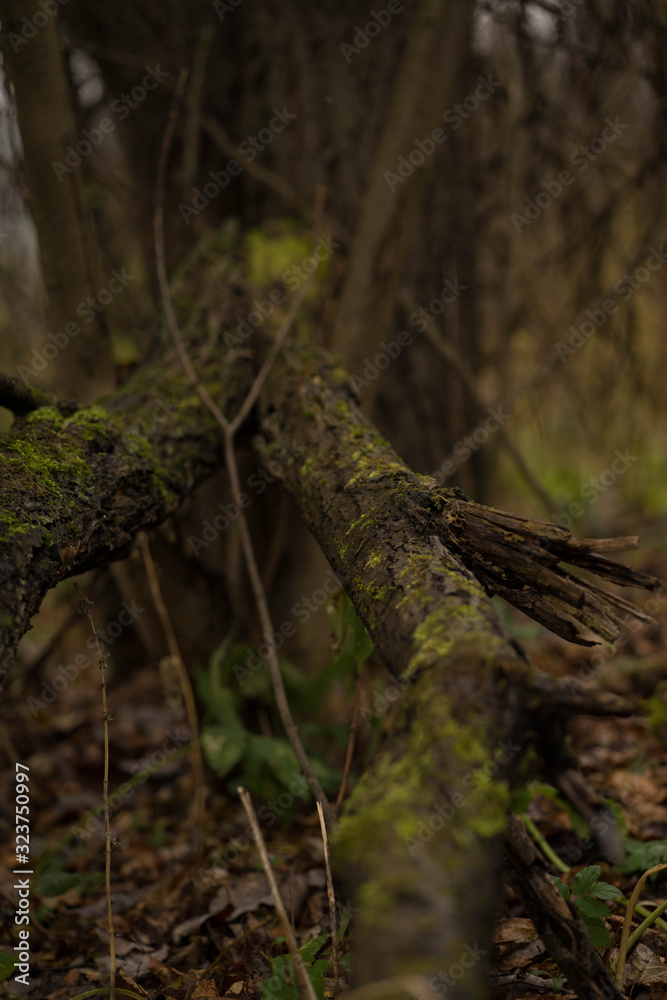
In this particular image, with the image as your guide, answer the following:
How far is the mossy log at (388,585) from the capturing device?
2.67 feet

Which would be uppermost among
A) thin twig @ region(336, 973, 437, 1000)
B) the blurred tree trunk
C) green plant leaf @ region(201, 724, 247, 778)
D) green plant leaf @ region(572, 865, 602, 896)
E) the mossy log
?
the blurred tree trunk

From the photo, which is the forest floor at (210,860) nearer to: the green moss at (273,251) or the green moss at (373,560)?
the green moss at (373,560)

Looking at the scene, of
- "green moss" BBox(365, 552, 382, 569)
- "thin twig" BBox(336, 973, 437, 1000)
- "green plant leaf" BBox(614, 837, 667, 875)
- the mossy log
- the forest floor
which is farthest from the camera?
"green plant leaf" BBox(614, 837, 667, 875)

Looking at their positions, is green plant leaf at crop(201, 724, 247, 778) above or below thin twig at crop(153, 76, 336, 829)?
below

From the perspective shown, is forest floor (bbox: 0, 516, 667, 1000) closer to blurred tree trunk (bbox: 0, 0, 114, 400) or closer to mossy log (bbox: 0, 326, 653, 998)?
mossy log (bbox: 0, 326, 653, 998)

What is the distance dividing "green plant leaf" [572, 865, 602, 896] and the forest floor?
0.57 feet

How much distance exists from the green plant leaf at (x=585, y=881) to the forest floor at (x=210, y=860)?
0.17 m

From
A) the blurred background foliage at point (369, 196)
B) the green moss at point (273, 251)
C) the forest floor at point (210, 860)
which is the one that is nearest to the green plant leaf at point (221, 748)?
the blurred background foliage at point (369, 196)

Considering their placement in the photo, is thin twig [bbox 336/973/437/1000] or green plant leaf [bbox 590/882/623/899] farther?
green plant leaf [bbox 590/882/623/899]

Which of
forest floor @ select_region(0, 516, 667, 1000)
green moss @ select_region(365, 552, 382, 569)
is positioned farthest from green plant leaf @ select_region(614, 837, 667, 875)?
green moss @ select_region(365, 552, 382, 569)

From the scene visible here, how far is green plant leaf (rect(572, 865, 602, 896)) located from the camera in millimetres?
1249

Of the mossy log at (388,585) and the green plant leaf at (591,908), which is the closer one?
the mossy log at (388,585)

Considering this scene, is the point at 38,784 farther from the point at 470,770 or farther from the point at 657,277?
the point at 657,277

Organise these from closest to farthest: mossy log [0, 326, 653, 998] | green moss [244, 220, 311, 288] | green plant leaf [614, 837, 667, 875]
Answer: mossy log [0, 326, 653, 998], green plant leaf [614, 837, 667, 875], green moss [244, 220, 311, 288]
